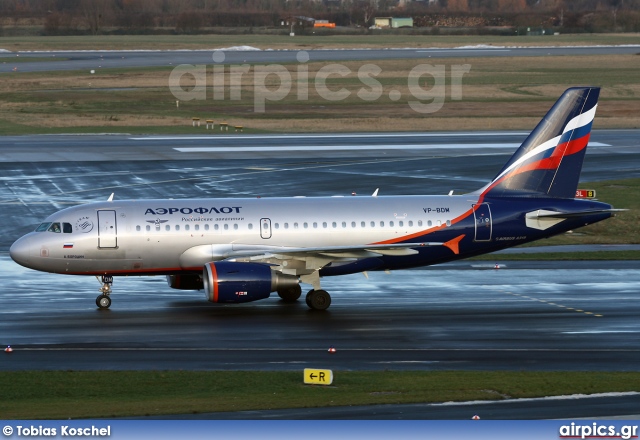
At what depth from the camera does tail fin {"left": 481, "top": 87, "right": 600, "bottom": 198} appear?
41.6m

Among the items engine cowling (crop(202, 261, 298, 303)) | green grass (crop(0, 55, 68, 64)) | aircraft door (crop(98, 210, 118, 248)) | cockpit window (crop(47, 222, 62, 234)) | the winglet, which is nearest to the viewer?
engine cowling (crop(202, 261, 298, 303))

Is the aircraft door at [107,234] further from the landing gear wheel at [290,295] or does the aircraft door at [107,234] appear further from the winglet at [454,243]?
the winglet at [454,243]

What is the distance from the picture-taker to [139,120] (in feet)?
336

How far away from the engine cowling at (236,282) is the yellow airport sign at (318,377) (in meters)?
9.59

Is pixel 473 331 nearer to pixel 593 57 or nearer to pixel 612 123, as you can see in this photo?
pixel 612 123

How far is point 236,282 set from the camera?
119ft

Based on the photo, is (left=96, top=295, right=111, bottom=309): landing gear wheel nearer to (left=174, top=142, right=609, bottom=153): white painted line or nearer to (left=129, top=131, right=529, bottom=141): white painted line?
(left=174, top=142, right=609, bottom=153): white painted line

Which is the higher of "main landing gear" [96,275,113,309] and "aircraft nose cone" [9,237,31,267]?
"aircraft nose cone" [9,237,31,267]

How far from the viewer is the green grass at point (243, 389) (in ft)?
81.9

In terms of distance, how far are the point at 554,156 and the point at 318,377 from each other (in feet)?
61.2

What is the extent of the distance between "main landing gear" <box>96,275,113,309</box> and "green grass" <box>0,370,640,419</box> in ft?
31.9

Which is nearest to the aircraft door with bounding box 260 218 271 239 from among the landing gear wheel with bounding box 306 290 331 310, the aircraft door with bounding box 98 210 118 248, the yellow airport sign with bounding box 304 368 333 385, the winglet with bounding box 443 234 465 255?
the landing gear wheel with bounding box 306 290 331 310

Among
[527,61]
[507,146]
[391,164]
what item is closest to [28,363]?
[391,164]

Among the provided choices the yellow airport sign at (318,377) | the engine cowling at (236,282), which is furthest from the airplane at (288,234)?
the yellow airport sign at (318,377)
